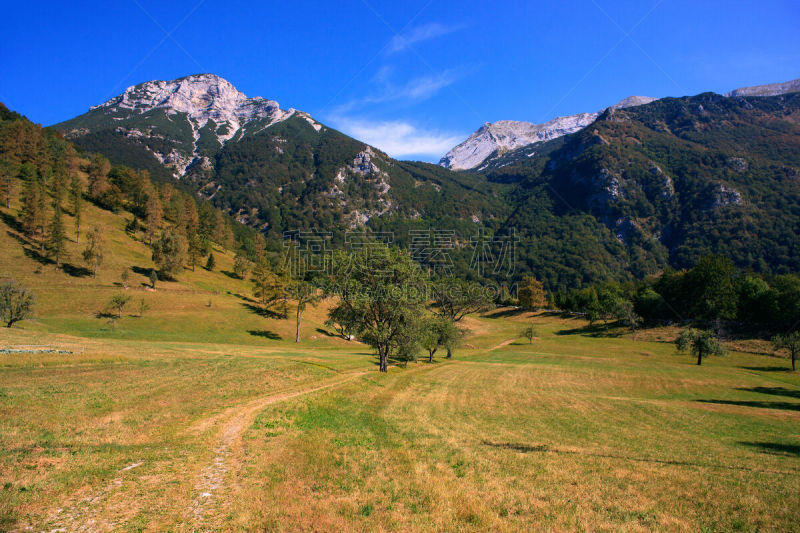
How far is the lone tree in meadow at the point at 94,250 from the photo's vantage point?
257 ft

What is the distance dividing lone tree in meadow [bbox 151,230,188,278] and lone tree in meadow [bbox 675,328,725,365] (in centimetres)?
11466

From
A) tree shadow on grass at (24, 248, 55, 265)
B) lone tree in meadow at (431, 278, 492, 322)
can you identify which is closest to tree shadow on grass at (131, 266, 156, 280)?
tree shadow on grass at (24, 248, 55, 265)

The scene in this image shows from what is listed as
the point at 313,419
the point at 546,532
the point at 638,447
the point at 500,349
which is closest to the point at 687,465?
the point at 638,447

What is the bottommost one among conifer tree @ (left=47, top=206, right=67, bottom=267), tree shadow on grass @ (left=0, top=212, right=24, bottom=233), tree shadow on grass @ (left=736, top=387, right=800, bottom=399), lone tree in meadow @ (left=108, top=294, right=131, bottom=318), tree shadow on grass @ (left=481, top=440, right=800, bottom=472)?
tree shadow on grass @ (left=736, top=387, right=800, bottom=399)

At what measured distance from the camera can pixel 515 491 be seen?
1063 centimetres

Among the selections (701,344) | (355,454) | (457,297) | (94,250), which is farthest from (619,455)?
(94,250)

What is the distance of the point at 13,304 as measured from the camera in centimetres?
4622

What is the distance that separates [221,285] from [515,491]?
108m

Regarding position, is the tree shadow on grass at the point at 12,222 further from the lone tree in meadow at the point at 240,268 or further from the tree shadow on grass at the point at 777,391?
the tree shadow on grass at the point at 777,391

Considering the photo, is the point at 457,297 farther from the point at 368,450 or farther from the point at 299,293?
the point at 368,450

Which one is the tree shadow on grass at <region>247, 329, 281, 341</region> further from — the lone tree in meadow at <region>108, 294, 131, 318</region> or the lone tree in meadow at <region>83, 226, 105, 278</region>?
the lone tree in meadow at <region>83, 226, 105, 278</region>

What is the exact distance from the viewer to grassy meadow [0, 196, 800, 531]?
8.81m

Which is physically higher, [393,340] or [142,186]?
[142,186]

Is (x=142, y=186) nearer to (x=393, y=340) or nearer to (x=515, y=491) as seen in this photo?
(x=393, y=340)
